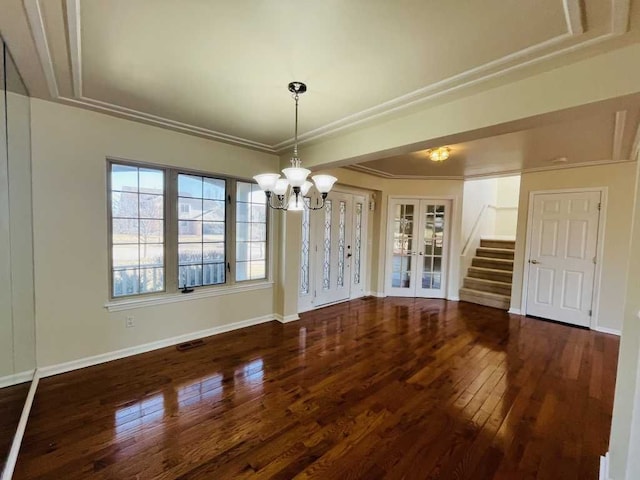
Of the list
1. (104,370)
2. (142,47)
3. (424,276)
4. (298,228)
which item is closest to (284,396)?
(104,370)

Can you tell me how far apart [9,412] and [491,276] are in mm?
6838

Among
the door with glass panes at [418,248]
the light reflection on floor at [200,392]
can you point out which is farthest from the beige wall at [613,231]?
the light reflection on floor at [200,392]

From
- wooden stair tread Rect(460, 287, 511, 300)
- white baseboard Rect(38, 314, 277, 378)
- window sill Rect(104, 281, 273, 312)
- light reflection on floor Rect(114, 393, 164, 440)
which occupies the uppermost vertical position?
window sill Rect(104, 281, 273, 312)

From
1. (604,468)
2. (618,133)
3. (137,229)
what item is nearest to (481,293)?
(618,133)

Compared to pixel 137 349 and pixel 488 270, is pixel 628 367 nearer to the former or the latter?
pixel 137 349

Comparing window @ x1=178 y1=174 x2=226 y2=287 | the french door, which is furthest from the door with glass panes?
window @ x1=178 y1=174 x2=226 y2=287

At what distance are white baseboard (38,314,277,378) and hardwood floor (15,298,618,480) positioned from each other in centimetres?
9

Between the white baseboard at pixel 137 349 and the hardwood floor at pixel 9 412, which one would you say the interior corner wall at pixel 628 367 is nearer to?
the hardwood floor at pixel 9 412

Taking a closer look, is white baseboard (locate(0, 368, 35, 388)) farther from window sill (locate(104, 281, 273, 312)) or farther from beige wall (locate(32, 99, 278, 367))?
window sill (locate(104, 281, 273, 312))

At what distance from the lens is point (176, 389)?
8.32ft

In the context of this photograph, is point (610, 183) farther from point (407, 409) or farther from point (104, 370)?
point (104, 370)

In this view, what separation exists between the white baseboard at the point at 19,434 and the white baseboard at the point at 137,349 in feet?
0.44

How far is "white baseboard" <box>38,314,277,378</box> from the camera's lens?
2723 mm

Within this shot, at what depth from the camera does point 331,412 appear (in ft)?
7.43
